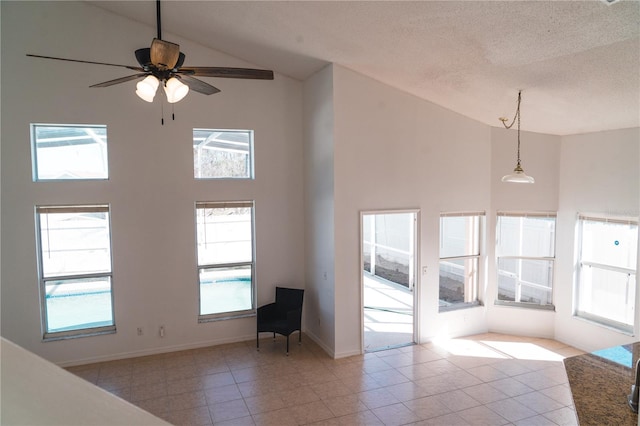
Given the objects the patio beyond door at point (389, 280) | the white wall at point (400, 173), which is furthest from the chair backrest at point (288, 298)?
the patio beyond door at point (389, 280)

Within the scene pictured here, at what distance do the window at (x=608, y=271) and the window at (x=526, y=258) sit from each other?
46cm

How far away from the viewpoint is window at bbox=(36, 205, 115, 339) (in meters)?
5.37

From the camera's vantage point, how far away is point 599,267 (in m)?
5.79

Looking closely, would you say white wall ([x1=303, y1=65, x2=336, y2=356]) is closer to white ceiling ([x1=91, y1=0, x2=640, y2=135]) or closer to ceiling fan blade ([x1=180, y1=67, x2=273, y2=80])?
white ceiling ([x1=91, y1=0, x2=640, y2=135])

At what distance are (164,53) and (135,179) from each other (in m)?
3.30

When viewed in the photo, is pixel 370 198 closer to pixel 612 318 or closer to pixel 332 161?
pixel 332 161

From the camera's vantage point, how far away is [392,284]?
32.3 ft

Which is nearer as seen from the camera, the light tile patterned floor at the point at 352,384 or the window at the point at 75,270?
the light tile patterned floor at the point at 352,384

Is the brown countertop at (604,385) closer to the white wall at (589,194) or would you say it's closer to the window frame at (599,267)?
the window frame at (599,267)

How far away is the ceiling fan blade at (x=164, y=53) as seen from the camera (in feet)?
8.84

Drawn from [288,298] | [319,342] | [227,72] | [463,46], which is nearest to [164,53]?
[227,72]

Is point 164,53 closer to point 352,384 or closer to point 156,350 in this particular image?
point 352,384

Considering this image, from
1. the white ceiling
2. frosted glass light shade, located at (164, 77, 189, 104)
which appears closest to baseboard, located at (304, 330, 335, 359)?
the white ceiling

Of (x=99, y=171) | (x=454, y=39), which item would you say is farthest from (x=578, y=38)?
(x=99, y=171)
